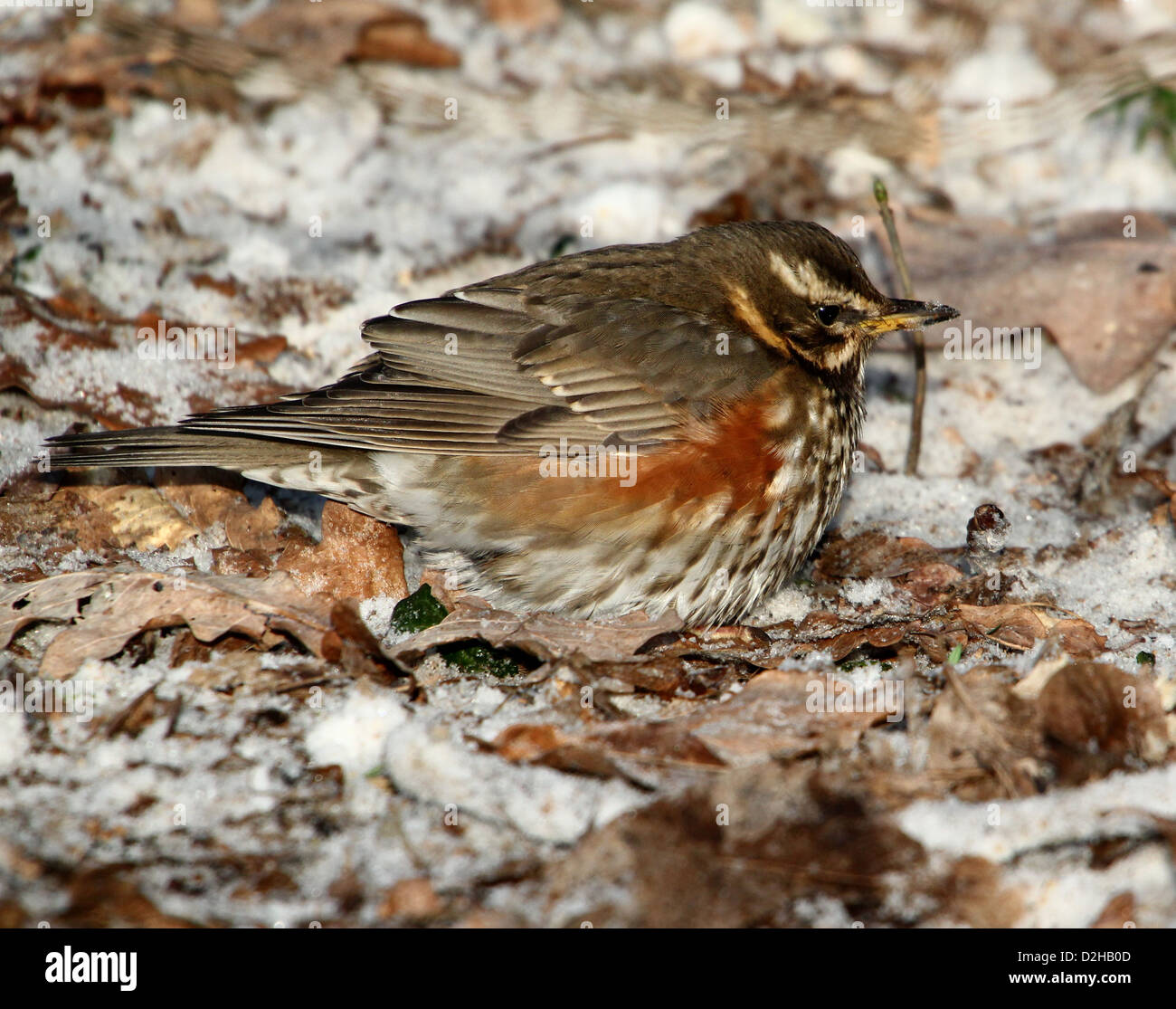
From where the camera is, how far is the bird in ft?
15.6

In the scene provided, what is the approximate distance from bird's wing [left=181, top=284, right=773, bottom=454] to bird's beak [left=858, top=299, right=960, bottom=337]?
62 cm

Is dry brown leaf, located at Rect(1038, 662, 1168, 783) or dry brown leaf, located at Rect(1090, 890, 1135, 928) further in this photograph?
dry brown leaf, located at Rect(1038, 662, 1168, 783)

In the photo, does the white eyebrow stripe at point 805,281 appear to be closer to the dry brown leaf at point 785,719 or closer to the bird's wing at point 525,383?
the bird's wing at point 525,383

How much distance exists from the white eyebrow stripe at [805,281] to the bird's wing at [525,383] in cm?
39

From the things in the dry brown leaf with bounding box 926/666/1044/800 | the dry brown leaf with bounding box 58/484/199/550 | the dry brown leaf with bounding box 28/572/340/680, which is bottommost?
the dry brown leaf with bounding box 926/666/1044/800

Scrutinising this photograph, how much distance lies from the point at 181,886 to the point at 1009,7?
821 cm

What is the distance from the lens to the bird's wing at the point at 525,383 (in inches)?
188

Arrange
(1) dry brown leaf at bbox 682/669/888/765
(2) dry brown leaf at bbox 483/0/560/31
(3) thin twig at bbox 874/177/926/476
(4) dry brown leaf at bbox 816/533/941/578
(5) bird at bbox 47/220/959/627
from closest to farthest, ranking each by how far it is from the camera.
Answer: (1) dry brown leaf at bbox 682/669/888/765 < (5) bird at bbox 47/220/959/627 < (4) dry brown leaf at bbox 816/533/941/578 < (3) thin twig at bbox 874/177/926/476 < (2) dry brown leaf at bbox 483/0/560/31

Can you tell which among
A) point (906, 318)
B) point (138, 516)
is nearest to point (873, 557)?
point (906, 318)

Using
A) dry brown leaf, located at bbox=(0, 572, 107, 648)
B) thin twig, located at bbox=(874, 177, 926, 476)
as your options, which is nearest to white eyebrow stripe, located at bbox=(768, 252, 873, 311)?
thin twig, located at bbox=(874, 177, 926, 476)

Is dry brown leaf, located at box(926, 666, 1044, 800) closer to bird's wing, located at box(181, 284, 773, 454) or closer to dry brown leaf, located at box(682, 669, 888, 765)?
dry brown leaf, located at box(682, 669, 888, 765)

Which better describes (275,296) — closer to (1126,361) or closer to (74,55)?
(74,55)

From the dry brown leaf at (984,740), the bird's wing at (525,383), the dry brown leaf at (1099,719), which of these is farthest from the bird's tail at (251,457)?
the dry brown leaf at (1099,719)

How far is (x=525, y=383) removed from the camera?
491cm
